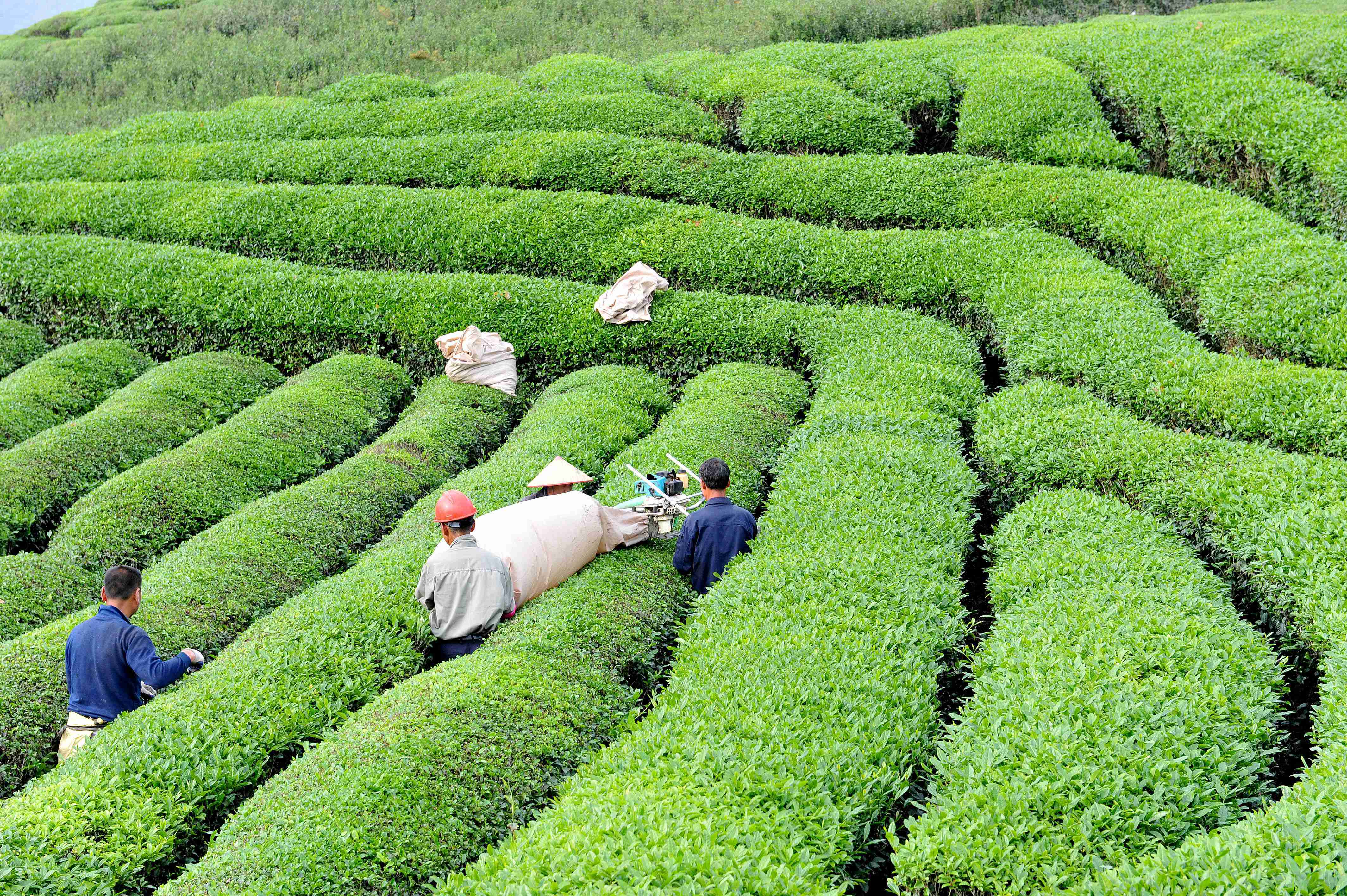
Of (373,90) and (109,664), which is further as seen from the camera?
(373,90)

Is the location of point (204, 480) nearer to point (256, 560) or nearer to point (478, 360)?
point (256, 560)

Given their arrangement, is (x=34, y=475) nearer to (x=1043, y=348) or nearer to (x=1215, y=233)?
(x=1043, y=348)

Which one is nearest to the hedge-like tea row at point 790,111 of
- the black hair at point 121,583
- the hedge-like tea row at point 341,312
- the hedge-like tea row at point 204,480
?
the hedge-like tea row at point 341,312

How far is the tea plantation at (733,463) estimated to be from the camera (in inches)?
271

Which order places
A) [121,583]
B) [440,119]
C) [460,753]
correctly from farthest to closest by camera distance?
[440,119]
[121,583]
[460,753]

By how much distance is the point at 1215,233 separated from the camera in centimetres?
1795

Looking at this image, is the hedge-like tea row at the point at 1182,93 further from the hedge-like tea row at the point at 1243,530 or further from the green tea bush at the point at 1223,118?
the hedge-like tea row at the point at 1243,530

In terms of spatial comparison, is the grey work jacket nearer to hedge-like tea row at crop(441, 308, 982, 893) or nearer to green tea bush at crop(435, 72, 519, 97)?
hedge-like tea row at crop(441, 308, 982, 893)

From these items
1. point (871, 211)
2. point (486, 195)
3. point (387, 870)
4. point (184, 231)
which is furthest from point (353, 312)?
point (387, 870)

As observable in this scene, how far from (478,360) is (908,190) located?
33.6 feet

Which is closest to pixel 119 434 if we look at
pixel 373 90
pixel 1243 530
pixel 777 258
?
pixel 777 258

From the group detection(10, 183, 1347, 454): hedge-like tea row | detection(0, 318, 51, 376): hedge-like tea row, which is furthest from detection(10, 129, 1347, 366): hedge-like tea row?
detection(0, 318, 51, 376): hedge-like tea row

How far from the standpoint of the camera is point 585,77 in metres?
29.7

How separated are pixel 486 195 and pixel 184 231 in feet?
24.0
